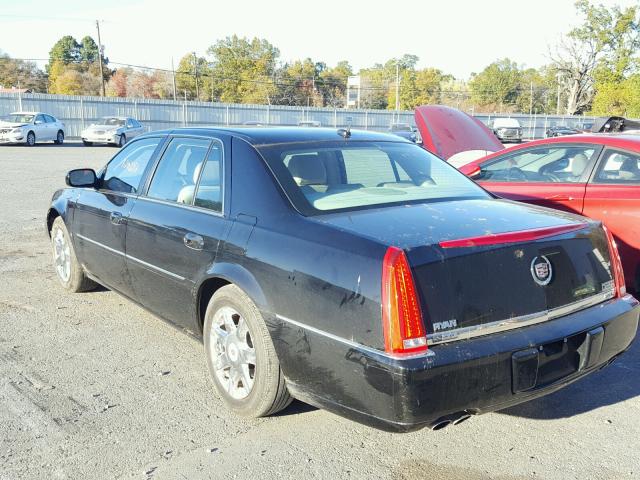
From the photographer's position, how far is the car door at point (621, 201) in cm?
493

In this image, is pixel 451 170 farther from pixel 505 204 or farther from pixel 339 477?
pixel 339 477

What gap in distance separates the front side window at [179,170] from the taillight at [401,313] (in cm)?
178

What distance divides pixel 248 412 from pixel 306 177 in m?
1.37

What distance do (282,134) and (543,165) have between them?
312 centimetres

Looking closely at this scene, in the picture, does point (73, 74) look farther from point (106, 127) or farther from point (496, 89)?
point (496, 89)

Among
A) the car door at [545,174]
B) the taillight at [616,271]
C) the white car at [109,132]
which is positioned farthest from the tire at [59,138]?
the taillight at [616,271]

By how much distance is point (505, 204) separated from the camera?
3713 mm

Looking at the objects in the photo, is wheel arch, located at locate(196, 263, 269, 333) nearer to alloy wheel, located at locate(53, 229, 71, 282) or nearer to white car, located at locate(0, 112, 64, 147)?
alloy wheel, located at locate(53, 229, 71, 282)

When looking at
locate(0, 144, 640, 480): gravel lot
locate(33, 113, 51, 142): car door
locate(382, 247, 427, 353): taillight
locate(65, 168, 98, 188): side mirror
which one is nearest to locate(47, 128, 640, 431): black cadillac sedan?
locate(382, 247, 427, 353): taillight

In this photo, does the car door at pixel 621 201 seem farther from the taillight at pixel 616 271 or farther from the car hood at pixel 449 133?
the car hood at pixel 449 133

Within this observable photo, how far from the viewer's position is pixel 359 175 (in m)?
3.95

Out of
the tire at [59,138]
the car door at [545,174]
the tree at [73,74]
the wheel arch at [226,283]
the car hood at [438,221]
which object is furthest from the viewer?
the tree at [73,74]

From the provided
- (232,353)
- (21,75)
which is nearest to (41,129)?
(232,353)

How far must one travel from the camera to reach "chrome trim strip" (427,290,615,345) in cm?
271
